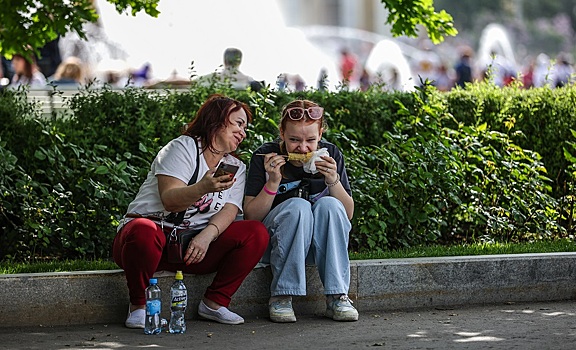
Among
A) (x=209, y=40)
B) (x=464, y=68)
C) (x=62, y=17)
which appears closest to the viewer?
(x=62, y=17)

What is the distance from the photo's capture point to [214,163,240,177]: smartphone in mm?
6332

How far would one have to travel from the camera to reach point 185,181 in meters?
6.57

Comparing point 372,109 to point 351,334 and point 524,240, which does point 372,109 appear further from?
point 351,334

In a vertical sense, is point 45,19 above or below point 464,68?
below

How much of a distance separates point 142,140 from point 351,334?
2.77 meters

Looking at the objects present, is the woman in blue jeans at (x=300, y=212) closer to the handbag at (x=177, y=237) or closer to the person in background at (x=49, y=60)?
the handbag at (x=177, y=237)

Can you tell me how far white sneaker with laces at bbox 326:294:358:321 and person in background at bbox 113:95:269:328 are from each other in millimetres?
490

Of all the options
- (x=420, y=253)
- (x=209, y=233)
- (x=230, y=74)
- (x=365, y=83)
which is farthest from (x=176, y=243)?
(x=365, y=83)

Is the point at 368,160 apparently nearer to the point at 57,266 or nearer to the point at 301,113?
the point at 301,113

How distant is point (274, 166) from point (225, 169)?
15.3 inches

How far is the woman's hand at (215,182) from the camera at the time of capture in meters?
6.26

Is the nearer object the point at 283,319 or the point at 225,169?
the point at 225,169

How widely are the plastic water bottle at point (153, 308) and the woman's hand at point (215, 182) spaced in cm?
57

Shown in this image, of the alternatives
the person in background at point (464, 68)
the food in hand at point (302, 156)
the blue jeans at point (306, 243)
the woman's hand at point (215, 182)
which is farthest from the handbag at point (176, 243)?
the person in background at point (464, 68)
